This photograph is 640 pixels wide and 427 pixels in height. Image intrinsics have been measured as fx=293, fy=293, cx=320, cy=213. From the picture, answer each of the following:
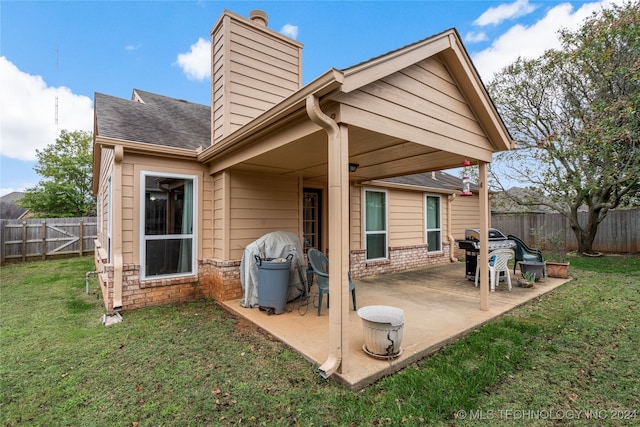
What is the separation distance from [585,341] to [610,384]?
3.44ft

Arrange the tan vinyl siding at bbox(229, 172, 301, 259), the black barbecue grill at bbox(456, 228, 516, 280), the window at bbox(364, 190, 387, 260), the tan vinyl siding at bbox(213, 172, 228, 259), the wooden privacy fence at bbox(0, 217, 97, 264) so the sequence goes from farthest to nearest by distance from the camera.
Answer: the wooden privacy fence at bbox(0, 217, 97, 264)
the window at bbox(364, 190, 387, 260)
the black barbecue grill at bbox(456, 228, 516, 280)
the tan vinyl siding at bbox(229, 172, 301, 259)
the tan vinyl siding at bbox(213, 172, 228, 259)

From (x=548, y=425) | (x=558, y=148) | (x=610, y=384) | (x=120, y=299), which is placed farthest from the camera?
(x=558, y=148)

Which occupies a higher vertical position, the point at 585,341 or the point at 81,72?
the point at 81,72

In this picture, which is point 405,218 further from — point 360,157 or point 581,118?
point 581,118

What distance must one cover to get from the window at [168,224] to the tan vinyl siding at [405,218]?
5.16 m

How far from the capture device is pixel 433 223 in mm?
9523

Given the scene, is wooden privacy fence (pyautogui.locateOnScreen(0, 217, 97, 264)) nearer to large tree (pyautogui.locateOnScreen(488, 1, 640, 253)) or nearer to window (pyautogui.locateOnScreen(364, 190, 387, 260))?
window (pyautogui.locateOnScreen(364, 190, 387, 260))

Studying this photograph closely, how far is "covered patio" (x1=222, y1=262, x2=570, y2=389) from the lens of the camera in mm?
3014

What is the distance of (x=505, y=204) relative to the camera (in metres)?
13.4

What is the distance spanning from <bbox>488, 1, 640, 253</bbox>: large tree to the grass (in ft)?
23.2

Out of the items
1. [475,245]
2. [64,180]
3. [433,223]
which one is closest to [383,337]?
[475,245]

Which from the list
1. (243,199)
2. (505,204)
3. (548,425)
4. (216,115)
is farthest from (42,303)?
(505,204)

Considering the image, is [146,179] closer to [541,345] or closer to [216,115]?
[216,115]

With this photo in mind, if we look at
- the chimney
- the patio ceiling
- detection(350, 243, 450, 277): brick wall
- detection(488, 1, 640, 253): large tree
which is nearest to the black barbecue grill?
detection(350, 243, 450, 277): brick wall
